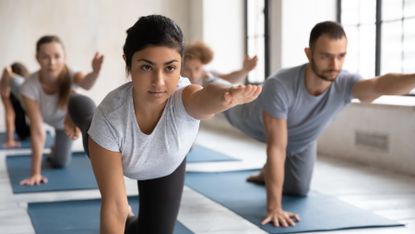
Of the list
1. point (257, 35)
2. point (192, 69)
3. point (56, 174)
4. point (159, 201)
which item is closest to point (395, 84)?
point (159, 201)

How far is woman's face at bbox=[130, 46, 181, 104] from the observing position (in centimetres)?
193

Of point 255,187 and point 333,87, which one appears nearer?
point 333,87

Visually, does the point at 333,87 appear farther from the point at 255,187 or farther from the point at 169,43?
the point at 169,43

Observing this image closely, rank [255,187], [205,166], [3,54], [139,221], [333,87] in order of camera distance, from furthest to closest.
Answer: [3,54]
[205,166]
[255,187]
[333,87]
[139,221]

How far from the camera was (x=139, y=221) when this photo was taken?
2.59 m

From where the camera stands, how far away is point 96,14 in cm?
911

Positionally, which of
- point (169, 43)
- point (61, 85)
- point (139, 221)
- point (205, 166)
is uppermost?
point (169, 43)

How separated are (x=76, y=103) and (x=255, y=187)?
1.56 m

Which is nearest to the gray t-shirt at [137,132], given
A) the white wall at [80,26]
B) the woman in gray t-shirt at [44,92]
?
the woman in gray t-shirt at [44,92]

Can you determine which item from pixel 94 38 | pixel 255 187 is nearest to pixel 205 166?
pixel 255 187

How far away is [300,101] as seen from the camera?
3.25 m

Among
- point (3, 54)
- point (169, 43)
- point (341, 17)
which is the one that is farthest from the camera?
point (3, 54)

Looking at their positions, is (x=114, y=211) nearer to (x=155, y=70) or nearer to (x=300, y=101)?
(x=155, y=70)

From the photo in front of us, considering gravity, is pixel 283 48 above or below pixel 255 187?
above
